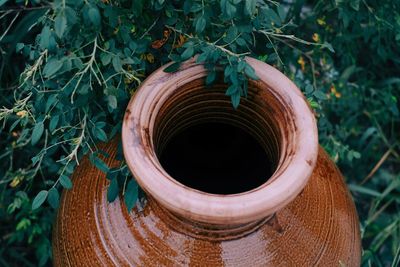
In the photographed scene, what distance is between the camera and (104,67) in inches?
44.7

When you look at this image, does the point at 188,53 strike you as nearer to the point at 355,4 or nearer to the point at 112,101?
the point at 112,101

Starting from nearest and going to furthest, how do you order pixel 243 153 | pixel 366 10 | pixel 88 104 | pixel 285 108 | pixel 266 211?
1. pixel 266 211
2. pixel 285 108
3. pixel 88 104
4. pixel 243 153
5. pixel 366 10

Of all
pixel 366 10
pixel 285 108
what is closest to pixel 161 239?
pixel 285 108

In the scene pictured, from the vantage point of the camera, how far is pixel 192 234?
1.02 metres

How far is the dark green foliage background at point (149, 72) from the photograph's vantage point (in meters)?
1.04

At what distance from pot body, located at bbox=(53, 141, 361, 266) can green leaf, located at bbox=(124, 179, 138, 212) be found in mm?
33

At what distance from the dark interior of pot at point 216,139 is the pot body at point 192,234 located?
0.37ft

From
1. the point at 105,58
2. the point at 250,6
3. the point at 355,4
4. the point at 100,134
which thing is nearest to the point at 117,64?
the point at 105,58

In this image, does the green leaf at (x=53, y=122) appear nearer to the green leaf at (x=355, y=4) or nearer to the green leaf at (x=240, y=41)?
the green leaf at (x=240, y=41)

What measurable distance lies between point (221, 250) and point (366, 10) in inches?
34.0

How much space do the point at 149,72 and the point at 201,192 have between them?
1.28 feet

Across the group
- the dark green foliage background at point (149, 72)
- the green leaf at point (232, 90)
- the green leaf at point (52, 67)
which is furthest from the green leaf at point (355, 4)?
the green leaf at point (52, 67)

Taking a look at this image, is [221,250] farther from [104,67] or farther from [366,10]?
[366,10]

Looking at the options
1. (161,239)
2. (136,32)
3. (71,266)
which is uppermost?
(136,32)
